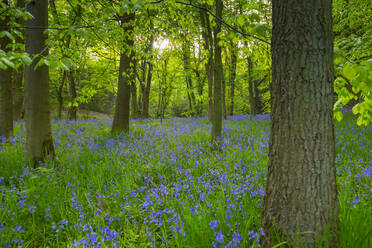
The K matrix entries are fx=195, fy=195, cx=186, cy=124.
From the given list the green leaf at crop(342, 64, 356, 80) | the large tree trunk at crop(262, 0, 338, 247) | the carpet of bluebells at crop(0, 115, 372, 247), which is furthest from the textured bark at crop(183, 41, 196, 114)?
the green leaf at crop(342, 64, 356, 80)

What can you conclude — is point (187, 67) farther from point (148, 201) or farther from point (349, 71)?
point (349, 71)

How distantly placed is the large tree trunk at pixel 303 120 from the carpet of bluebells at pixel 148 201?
0.29 metres

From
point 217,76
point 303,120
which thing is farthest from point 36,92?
point 303,120

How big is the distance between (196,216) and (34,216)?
204cm

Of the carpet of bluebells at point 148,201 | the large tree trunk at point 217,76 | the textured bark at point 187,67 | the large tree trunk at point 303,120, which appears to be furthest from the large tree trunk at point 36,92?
the large tree trunk at point 303,120

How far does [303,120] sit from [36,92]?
15.6ft

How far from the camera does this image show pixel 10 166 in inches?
155

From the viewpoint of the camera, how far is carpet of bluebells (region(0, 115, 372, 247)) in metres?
1.88

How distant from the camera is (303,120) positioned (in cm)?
148

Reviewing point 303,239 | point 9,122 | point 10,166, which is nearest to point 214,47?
point 303,239

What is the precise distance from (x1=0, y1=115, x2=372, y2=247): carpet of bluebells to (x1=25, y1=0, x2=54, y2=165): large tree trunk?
36cm

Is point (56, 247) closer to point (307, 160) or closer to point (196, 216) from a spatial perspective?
point (196, 216)

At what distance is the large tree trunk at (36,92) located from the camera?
400 cm

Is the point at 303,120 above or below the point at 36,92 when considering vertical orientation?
below
